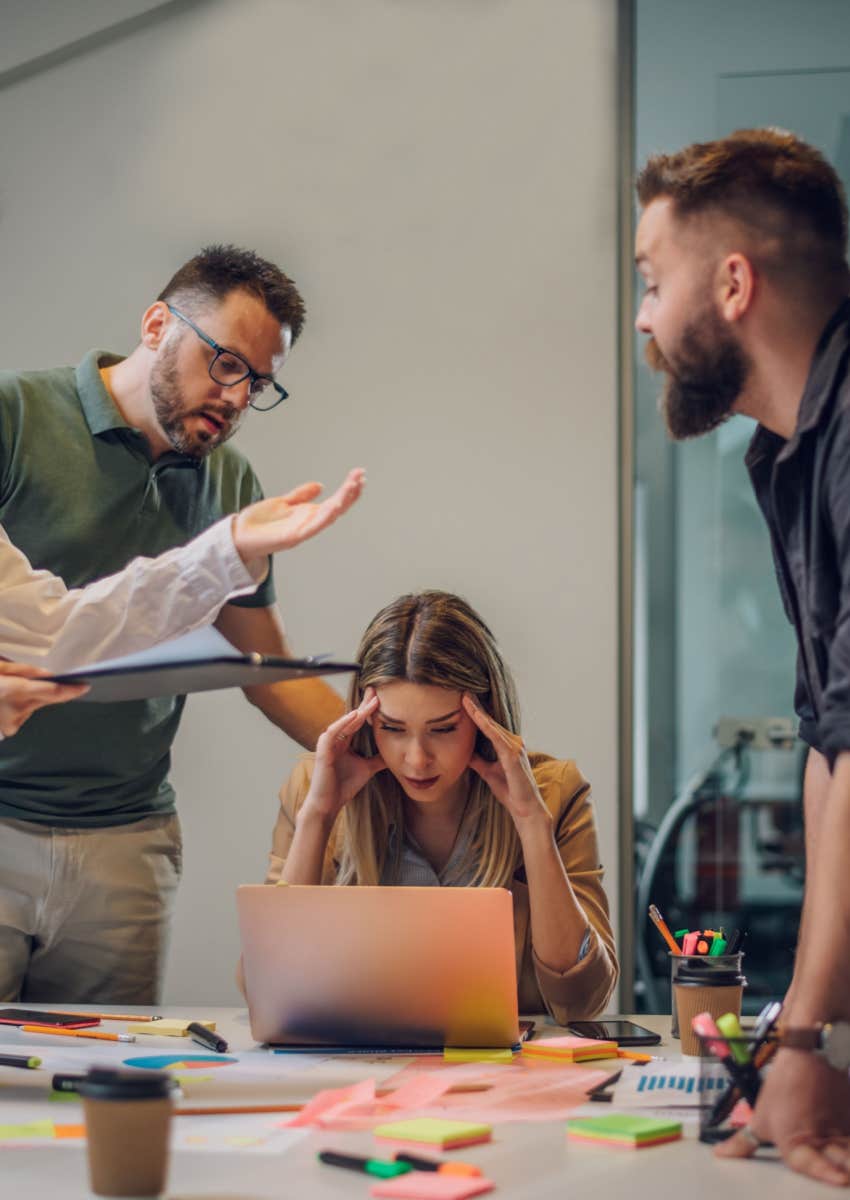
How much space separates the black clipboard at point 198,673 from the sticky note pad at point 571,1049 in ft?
1.81

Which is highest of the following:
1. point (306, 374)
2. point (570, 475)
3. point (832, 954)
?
point (306, 374)

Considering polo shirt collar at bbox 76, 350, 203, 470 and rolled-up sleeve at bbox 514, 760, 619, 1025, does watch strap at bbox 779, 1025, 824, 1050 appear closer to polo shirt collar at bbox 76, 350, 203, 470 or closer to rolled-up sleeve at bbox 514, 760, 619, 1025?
rolled-up sleeve at bbox 514, 760, 619, 1025

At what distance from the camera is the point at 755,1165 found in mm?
1098

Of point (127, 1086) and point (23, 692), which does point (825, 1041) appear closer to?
point (127, 1086)

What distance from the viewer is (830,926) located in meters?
1.13

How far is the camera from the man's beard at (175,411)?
2266 millimetres

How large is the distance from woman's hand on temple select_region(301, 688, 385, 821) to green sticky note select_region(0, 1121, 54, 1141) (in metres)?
0.87

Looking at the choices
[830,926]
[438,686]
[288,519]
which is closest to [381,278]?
[438,686]

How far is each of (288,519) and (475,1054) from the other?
723 mm

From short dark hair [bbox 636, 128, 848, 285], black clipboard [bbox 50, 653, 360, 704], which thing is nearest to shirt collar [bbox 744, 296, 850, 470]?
short dark hair [bbox 636, 128, 848, 285]

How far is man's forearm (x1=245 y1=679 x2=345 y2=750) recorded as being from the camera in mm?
2488

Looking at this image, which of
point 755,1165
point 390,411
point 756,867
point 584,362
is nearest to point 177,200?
point 390,411

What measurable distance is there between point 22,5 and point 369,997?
105 inches

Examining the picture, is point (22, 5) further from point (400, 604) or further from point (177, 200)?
point (400, 604)
